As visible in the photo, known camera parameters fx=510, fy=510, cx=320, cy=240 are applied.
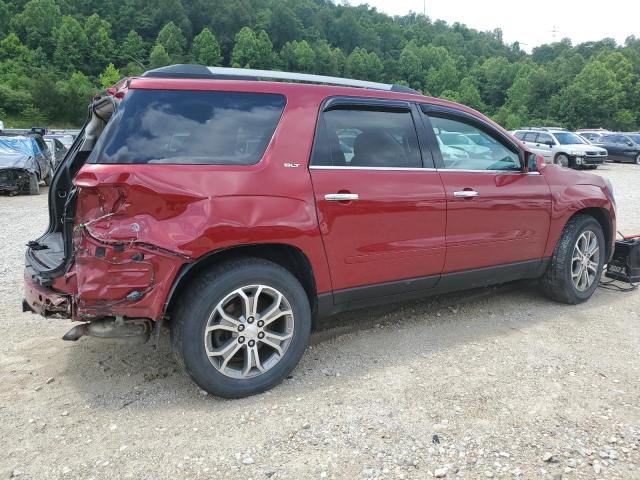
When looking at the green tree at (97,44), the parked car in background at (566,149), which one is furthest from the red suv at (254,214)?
the green tree at (97,44)

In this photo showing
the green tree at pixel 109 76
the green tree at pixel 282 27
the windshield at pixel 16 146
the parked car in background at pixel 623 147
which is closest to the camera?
the windshield at pixel 16 146

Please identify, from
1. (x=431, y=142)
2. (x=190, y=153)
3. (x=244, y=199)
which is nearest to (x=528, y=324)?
(x=431, y=142)

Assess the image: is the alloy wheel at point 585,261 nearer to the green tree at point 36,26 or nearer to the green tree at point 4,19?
the green tree at point 36,26

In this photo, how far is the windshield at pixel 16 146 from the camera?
1331 cm

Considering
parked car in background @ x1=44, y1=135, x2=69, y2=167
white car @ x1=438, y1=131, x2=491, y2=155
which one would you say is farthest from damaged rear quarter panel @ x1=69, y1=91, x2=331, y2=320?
parked car in background @ x1=44, y1=135, x2=69, y2=167

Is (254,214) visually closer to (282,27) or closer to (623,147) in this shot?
(623,147)

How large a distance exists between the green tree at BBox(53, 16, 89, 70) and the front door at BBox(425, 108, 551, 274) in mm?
97262

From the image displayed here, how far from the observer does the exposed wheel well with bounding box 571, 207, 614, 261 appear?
4750 millimetres

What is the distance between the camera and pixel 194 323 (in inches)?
110

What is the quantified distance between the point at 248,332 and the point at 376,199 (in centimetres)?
119

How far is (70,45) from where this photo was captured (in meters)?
86.4

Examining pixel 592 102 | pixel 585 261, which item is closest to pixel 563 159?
pixel 585 261

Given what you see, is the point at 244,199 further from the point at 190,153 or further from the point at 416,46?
the point at 416,46

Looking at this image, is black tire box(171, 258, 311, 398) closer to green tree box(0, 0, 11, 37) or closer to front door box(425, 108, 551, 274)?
front door box(425, 108, 551, 274)
